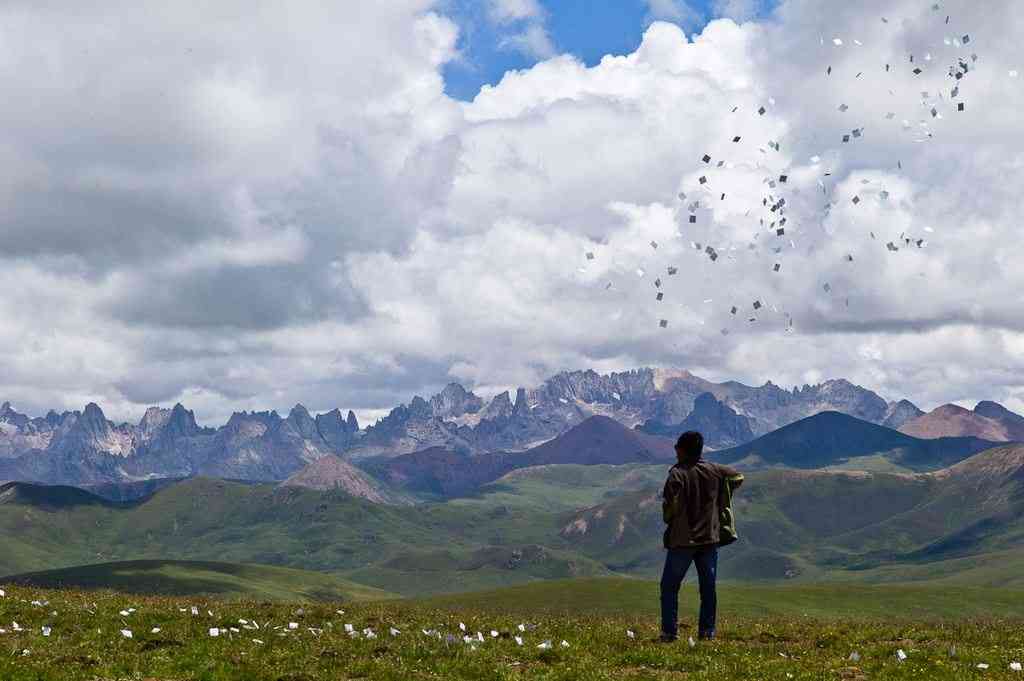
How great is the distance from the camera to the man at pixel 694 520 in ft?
75.2

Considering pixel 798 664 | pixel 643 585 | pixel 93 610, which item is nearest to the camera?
pixel 798 664

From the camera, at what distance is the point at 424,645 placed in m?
21.5

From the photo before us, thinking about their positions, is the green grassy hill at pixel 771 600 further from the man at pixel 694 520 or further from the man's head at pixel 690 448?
the man's head at pixel 690 448

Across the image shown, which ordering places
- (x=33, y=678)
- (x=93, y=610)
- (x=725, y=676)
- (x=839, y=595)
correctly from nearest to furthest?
(x=33, y=678) < (x=725, y=676) < (x=93, y=610) < (x=839, y=595)

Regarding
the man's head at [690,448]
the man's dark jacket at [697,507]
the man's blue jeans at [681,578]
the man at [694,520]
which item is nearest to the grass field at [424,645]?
the man's blue jeans at [681,578]

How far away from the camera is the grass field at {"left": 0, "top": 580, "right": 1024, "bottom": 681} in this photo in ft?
61.8

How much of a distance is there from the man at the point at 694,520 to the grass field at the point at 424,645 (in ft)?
3.98

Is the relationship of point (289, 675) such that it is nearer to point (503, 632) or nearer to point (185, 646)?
point (185, 646)

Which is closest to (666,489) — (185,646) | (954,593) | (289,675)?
(289,675)

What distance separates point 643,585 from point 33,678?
15661 cm

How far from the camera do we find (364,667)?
1905 cm

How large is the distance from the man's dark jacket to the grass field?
8.02 ft

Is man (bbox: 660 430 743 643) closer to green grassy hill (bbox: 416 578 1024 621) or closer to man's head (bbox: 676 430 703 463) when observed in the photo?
man's head (bbox: 676 430 703 463)

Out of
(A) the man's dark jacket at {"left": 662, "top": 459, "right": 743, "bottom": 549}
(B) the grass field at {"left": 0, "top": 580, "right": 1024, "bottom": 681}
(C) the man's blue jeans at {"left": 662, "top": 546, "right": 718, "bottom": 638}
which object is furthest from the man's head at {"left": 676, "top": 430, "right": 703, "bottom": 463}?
(B) the grass field at {"left": 0, "top": 580, "right": 1024, "bottom": 681}
